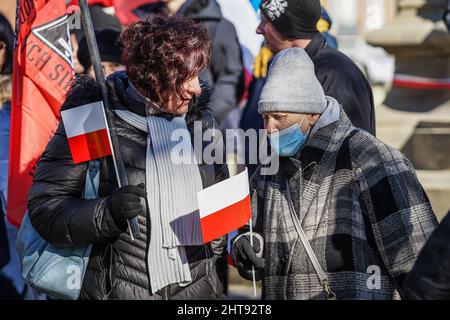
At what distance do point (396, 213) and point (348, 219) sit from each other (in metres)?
0.19

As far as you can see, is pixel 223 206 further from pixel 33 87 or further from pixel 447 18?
pixel 447 18

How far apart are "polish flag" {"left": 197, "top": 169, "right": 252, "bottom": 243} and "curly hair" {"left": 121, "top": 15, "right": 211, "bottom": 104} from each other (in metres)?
0.43

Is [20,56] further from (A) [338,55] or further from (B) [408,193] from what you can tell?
(B) [408,193]

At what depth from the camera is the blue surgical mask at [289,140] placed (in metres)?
3.89

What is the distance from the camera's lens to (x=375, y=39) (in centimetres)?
844

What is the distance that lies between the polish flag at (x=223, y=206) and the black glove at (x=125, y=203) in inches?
8.9

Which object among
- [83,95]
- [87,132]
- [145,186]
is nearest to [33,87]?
[83,95]

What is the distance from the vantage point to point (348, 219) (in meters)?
3.80

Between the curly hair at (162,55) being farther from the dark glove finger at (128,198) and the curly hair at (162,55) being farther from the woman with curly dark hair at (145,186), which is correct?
the dark glove finger at (128,198)

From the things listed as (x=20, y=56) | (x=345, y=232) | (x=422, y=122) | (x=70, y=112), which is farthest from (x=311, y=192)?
(x=422, y=122)

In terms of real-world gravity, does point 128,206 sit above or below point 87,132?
below

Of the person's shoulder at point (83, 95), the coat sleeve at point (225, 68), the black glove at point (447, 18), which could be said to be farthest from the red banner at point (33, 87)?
the black glove at point (447, 18)

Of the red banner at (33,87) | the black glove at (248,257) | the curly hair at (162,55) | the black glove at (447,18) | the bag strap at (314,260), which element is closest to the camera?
the bag strap at (314,260)
